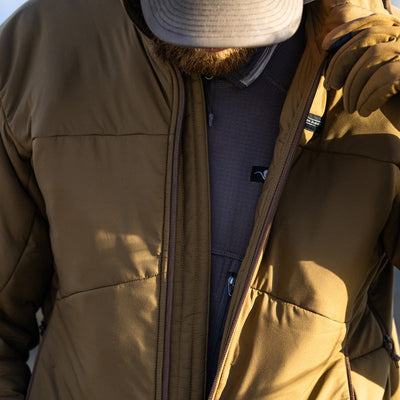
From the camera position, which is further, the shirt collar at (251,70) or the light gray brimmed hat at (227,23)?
the shirt collar at (251,70)

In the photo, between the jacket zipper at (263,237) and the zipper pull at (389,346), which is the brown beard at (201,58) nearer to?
the jacket zipper at (263,237)

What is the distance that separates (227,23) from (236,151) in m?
0.33

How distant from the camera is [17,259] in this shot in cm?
151

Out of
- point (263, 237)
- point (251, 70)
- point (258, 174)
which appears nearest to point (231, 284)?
point (263, 237)

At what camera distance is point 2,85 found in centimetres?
148

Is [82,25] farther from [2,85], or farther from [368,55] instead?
[368,55]

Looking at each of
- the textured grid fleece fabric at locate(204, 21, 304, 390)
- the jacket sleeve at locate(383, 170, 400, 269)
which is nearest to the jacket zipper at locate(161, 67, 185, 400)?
the textured grid fleece fabric at locate(204, 21, 304, 390)

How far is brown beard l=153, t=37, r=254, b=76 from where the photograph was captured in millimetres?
1377

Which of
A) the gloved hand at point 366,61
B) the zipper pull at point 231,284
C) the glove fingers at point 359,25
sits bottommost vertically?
the zipper pull at point 231,284

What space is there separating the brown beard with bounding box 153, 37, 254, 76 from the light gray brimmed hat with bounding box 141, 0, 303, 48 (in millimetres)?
78

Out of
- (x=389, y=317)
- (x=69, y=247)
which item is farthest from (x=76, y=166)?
(x=389, y=317)

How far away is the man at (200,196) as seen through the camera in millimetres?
1338

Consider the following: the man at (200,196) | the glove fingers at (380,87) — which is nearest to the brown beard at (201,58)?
the man at (200,196)

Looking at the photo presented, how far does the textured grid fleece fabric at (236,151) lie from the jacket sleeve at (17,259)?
1.50ft
